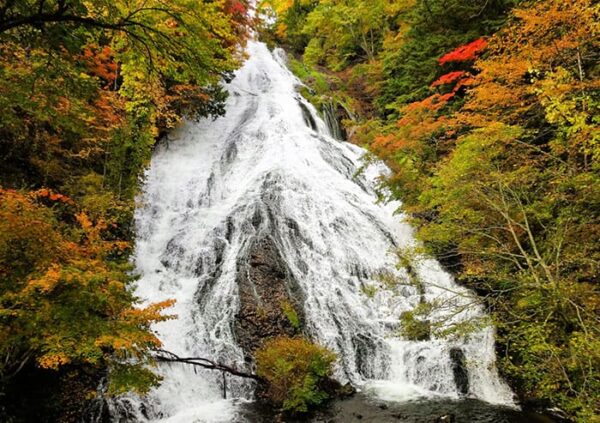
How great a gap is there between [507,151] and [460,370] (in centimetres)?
497

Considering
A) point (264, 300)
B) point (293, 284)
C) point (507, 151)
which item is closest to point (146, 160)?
point (264, 300)

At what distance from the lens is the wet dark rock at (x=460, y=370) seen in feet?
25.2

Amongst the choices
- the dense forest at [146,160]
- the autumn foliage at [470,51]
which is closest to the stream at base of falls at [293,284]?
the dense forest at [146,160]

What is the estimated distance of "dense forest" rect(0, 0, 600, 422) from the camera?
391 centimetres

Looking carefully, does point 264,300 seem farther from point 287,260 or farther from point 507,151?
point 507,151

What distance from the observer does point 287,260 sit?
401 inches

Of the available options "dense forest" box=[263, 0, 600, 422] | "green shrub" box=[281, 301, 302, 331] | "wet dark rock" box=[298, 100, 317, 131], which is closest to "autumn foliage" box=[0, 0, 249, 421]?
"green shrub" box=[281, 301, 302, 331]

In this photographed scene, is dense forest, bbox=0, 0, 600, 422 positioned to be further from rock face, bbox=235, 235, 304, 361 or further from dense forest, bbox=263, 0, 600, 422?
rock face, bbox=235, 235, 304, 361

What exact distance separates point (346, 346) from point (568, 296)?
15.1 feet

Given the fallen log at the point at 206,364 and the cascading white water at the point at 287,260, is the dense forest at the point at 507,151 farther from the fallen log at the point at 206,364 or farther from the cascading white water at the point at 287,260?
the fallen log at the point at 206,364

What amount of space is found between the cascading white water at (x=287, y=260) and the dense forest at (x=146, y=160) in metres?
0.85

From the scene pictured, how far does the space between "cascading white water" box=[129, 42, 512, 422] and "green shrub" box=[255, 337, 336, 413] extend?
69cm

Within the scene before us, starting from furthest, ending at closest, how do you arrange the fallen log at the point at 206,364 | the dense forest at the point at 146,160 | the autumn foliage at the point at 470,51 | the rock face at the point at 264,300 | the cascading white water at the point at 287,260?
the autumn foliage at the point at 470,51 → the rock face at the point at 264,300 → the cascading white water at the point at 287,260 → the fallen log at the point at 206,364 → the dense forest at the point at 146,160

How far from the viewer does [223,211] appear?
40.4 ft
